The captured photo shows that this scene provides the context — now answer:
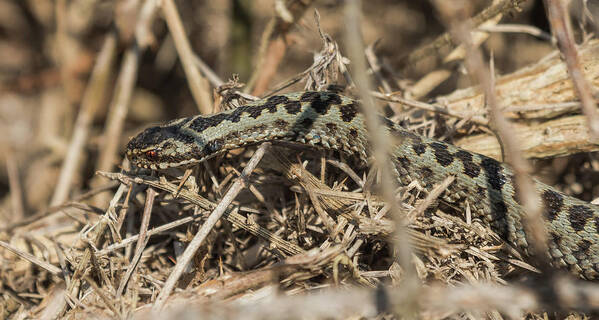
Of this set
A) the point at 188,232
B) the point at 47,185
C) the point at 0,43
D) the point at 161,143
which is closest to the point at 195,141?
the point at 161,143

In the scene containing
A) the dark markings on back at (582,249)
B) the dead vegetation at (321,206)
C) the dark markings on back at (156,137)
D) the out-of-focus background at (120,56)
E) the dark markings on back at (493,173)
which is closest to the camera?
Answer: the dead vegetation at (321,206)

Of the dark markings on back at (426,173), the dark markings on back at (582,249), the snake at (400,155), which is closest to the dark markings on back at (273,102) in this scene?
the snake at (400,155)

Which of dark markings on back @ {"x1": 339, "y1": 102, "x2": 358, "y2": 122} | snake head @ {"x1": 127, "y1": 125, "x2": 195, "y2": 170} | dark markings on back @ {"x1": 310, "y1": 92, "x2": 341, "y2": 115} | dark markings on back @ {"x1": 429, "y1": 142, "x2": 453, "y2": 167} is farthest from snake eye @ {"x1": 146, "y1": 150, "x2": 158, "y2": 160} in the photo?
dark markings on back @ {"x1": 429, "y1": 142, "x2": 453, "y2": 167}

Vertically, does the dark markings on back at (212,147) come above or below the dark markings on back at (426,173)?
above

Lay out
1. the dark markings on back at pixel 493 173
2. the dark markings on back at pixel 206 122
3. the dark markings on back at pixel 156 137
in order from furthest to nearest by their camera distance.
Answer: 1. the dark markings on back at pixel 206 122
2. the dark markings on back at pixel 156 137
3. the dark markings on back at pixel 493 173

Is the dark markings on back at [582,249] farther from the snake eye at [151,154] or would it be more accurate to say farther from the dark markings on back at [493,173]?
the snake eye at [151,154]

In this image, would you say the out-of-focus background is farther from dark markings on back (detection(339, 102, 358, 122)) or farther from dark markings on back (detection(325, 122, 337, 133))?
dark markings on back (detection(325, 122, 337, 133))

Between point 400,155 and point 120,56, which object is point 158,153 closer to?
point 400,155
